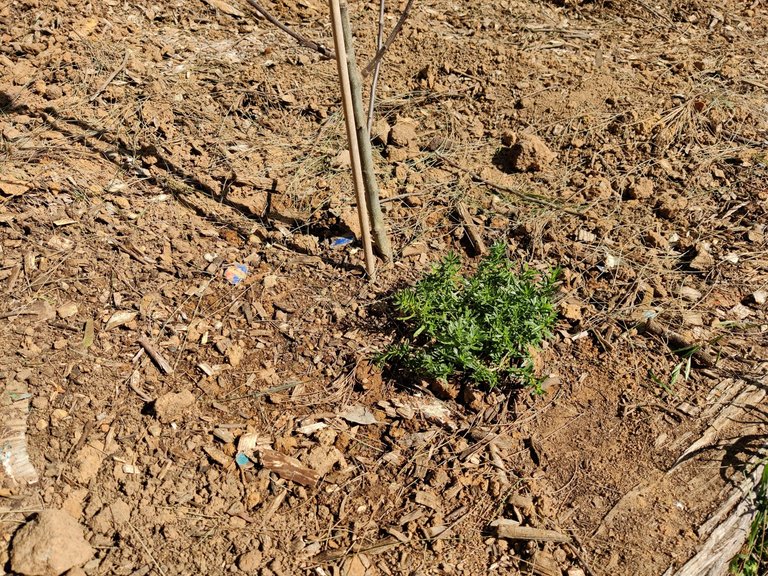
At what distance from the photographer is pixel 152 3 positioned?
499cm

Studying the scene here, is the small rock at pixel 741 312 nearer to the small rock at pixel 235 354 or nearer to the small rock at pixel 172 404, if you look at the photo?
the small rock at pixel 235 354

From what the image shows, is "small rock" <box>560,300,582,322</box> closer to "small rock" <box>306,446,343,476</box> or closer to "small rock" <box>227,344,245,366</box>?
"small rock" <box>306,446,343,476</box>

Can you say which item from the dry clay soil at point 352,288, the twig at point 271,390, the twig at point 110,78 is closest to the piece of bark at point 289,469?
the dry clay soil at point 352,288

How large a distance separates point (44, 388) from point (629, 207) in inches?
121

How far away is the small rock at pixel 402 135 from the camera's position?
4246mm

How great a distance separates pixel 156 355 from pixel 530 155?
2.33 metres

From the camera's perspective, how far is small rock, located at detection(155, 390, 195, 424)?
2.93 meters

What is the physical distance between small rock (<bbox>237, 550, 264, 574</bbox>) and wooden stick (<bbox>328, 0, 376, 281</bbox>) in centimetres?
145

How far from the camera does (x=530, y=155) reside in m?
4.11

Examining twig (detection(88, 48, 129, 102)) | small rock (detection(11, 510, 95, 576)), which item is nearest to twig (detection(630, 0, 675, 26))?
twig (detection(88, 48, 129, 102))

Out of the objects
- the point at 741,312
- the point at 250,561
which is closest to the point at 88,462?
the point at 250,561

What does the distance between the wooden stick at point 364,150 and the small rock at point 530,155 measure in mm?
996

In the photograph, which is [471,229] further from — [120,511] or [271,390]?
[120,511]

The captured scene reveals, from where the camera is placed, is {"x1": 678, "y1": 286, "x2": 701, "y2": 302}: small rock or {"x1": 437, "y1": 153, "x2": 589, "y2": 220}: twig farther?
{"x1": 437, "y1": 153, "x2": 589, "y2": 220}: twig
